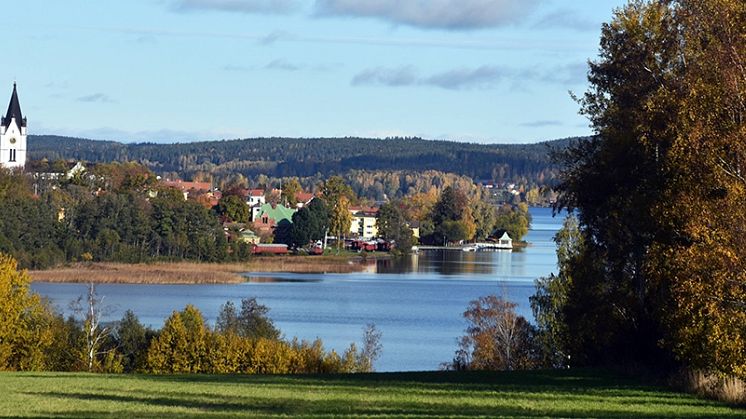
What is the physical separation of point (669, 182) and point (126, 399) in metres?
9.73

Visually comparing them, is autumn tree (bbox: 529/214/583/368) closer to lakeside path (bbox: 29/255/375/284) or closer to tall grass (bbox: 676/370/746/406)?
tall grass (bbox: 676/370/746/406)

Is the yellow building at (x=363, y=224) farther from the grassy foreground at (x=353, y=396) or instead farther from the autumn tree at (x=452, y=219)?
the grassy foreground at (x=353, y=396)

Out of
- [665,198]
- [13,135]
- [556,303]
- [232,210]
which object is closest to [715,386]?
[665,198]

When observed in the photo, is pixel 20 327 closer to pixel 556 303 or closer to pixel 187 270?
pixel 556 303

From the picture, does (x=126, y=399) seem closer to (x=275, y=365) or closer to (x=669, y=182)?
(x=669, y=182)

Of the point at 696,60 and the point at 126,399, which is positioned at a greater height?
the point at 696,60

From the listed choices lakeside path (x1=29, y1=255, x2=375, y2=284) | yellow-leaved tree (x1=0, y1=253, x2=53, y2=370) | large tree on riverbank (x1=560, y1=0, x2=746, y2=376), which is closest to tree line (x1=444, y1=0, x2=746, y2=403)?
large tree on riverbank (x1=560, y1=0, x2=746, y2=376)

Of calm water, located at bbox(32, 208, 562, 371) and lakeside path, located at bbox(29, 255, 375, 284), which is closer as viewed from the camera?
calm water, located at bbox(32, 208, 562, 371)

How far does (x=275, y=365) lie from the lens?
115 feet

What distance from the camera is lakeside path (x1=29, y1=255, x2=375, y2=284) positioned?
267 ft

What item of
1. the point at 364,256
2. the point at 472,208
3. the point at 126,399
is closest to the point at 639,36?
the point at 126,399

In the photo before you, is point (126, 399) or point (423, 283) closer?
point (126, 399)

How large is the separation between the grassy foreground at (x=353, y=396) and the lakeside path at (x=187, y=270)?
55.4 m

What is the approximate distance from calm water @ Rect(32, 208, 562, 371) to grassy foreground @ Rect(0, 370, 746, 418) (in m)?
15.5
